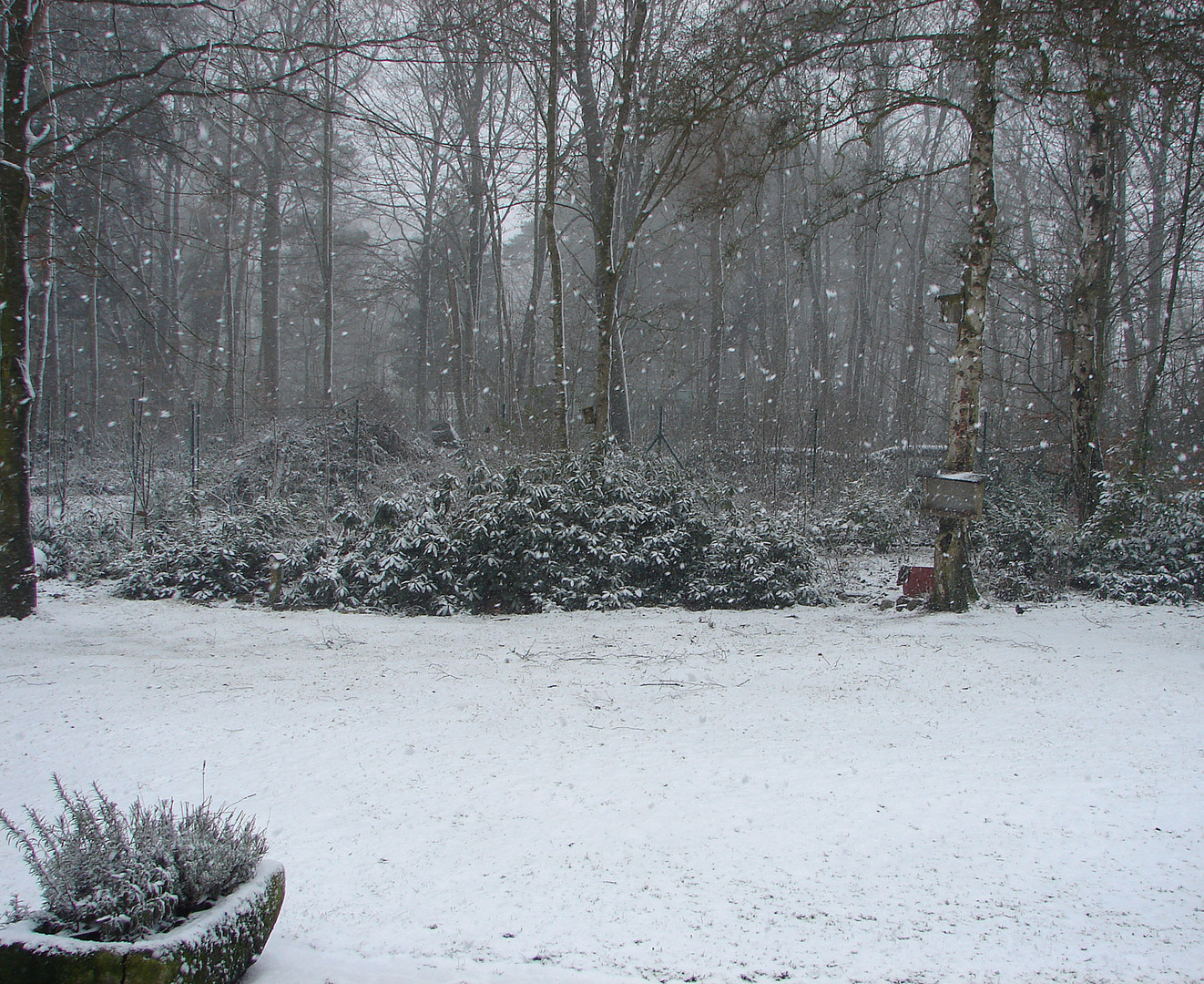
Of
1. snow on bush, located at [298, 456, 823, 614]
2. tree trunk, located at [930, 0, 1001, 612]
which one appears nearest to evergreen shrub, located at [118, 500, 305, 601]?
snow on bush, located at [298, 456, 823, 614]

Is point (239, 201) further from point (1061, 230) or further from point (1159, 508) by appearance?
point (1159, 508)

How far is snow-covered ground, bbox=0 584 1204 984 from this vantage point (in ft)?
8.32

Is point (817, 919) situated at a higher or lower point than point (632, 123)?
lower

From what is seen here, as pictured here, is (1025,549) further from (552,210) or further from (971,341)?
(552,210)

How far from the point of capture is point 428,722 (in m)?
4.65

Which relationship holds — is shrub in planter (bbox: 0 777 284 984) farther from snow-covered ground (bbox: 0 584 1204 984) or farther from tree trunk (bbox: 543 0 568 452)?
tree trunk (bbox: 543 0 568 452)

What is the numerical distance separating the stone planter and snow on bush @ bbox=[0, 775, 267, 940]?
0.05 meters

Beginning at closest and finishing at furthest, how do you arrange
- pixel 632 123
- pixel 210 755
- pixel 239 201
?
1. pixel 210 755
2. pixel 632 123
3. pixel 239 201

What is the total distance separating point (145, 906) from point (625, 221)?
715 inches

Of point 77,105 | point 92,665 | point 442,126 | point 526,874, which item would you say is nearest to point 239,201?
point 442,126

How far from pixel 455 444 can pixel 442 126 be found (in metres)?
9.63

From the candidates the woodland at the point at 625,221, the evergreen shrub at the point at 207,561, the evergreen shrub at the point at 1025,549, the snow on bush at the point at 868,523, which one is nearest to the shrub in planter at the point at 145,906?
the woodland at the point at 625,221

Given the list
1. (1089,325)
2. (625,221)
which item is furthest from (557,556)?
(625,221)

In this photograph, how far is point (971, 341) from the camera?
24.6 feet
